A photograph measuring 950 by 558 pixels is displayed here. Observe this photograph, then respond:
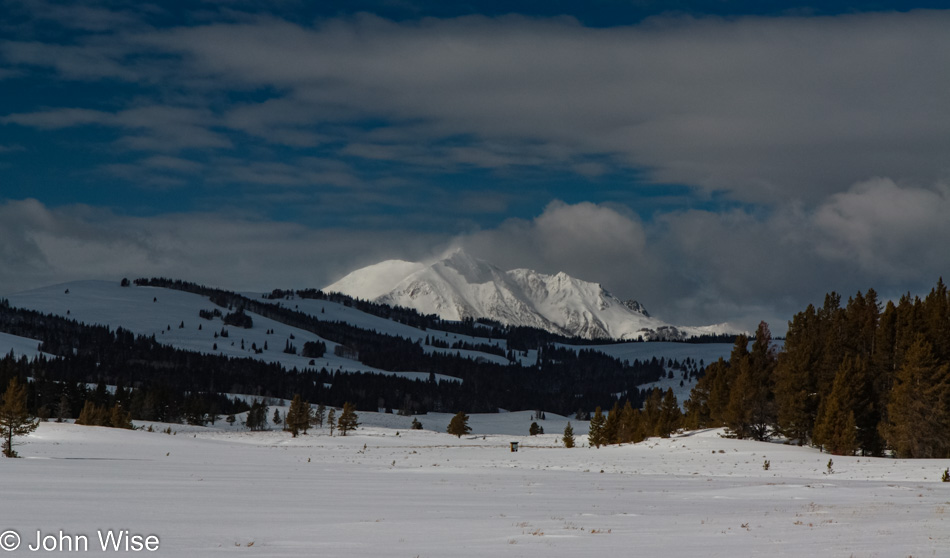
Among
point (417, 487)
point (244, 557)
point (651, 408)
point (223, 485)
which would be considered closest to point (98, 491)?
point (223, 485)

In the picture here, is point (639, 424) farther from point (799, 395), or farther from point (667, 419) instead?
point (799, 395)

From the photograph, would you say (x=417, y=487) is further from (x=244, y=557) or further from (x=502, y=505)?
(x=244, y=557)

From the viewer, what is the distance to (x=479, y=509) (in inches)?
1109

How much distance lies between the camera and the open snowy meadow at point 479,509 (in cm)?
1936

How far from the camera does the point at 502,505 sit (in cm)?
2977

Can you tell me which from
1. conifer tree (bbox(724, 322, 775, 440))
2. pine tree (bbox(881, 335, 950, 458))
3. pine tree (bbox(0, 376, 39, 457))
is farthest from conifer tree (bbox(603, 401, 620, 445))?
pine tree (bbox(0, 376, 39, 457))

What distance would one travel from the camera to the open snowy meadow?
19359 millimetres

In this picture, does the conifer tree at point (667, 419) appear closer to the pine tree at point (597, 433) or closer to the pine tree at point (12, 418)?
the pine tree at point (597, 433)

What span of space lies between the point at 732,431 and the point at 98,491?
63019 millimetres


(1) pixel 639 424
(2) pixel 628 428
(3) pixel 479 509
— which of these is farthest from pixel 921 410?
(3) pixel 479 509

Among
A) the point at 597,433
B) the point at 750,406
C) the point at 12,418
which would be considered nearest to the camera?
the point at 12,418

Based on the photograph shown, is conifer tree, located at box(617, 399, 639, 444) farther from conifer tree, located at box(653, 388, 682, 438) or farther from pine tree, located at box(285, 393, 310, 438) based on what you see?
pine tree, located at box(285, 393, 310, 438)

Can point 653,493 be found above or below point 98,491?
above

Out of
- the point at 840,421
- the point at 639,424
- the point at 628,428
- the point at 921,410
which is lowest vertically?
the point at 628,428
